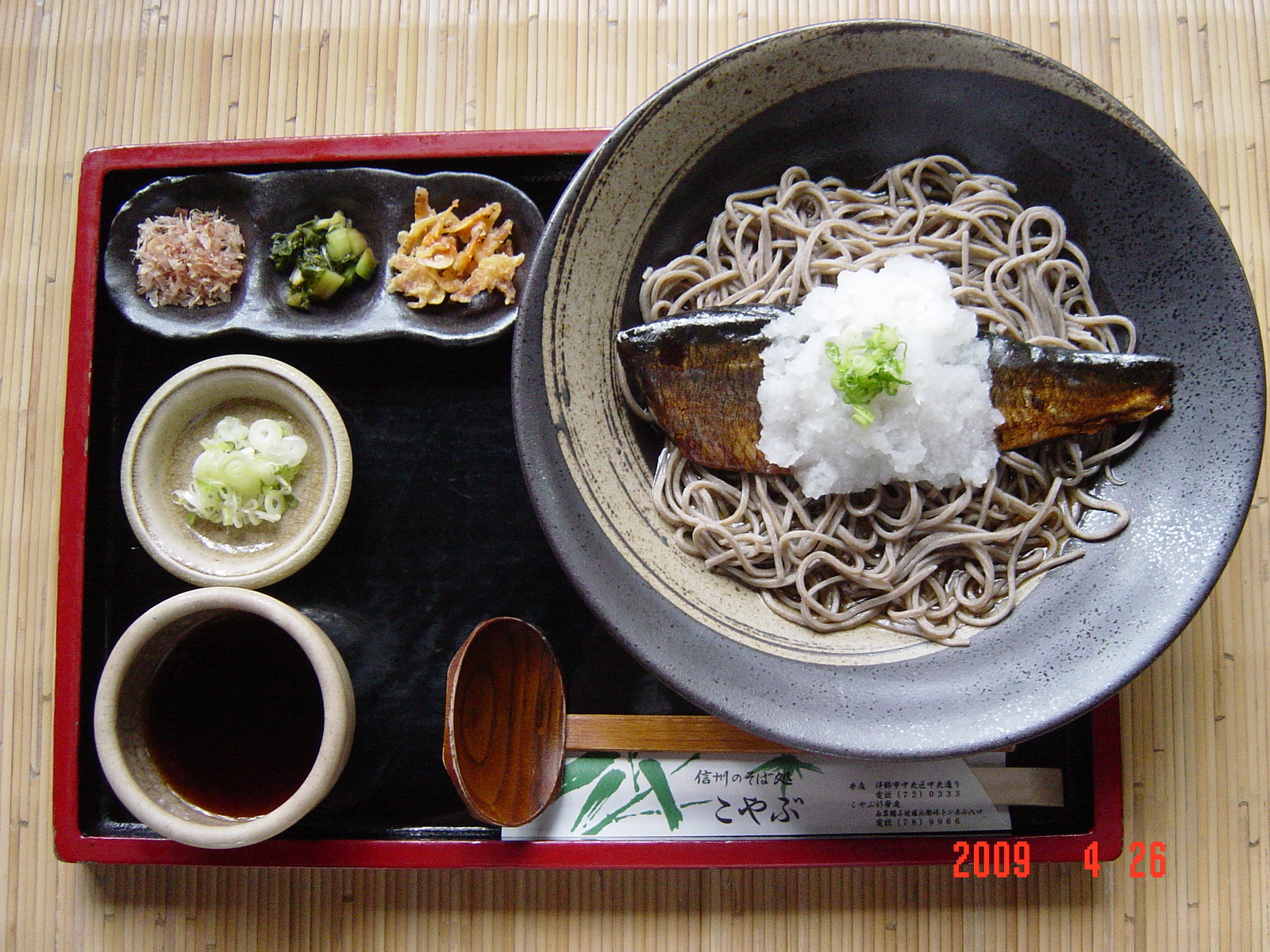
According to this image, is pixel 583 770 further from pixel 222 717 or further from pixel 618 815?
pixel 222 717

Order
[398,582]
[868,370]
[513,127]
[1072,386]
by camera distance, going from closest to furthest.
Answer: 1. [868,370]
2. [1072,386]
3. [398,582]
4. [513,127]

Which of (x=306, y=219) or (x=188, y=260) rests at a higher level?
(x=306, y=219)

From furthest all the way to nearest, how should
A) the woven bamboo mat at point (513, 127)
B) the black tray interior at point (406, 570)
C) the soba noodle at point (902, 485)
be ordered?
1. the woven bamboo mat at point (513, 127)
2. the black tray interior at point (406, 570)
3. the soba noodle at point (902, 485)

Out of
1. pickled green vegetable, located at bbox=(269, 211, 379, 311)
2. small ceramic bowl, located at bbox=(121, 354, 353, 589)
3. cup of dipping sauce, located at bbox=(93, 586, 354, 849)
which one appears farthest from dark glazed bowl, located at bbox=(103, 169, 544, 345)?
cup of dipping sauce, located at bbox=(93, 586, 354, 849)

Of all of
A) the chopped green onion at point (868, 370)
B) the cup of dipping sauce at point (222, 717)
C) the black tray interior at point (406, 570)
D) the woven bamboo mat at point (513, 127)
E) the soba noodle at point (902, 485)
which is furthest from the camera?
the woven bamboo mat at point (513, 127)

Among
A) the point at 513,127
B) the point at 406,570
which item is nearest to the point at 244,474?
the point at 406,570
